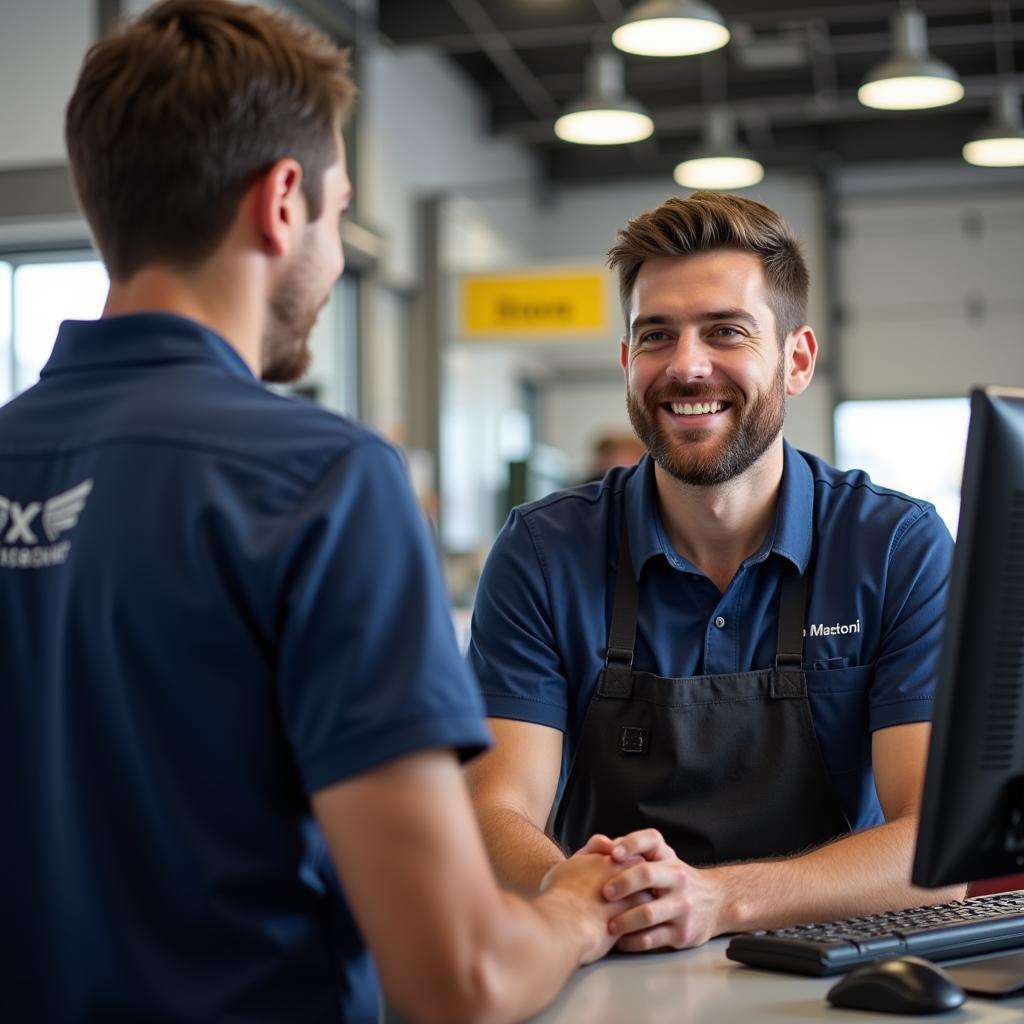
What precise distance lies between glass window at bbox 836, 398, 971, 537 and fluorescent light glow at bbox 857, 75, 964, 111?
17.7ft

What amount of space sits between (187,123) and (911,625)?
4.23 feet

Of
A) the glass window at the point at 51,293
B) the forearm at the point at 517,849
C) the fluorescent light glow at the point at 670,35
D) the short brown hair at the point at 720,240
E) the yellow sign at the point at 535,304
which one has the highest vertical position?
the fluorescent light glow at the point at 670,35

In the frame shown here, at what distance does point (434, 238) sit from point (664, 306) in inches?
→ 289

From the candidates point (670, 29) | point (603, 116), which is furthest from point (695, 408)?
point (603, 116)

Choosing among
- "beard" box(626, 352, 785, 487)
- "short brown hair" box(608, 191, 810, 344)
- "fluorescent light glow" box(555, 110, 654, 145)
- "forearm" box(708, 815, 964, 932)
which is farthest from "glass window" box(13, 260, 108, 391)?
"forearm" box(708, 815, 964, 932)

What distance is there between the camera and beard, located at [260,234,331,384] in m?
1.21

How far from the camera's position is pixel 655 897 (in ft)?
5.09

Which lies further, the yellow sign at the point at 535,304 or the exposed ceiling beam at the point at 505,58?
the yellow sign at the point at 535,304

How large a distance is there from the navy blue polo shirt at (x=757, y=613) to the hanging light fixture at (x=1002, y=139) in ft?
20.0

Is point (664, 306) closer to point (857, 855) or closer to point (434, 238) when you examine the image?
point (857, 855)

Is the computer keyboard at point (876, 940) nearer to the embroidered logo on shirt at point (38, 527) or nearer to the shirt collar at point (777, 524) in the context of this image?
the shirt collar at point (777, 524)

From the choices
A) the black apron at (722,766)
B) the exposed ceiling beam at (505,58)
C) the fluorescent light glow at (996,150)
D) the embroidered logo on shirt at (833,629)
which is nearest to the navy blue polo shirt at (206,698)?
the black apron at (722,766)

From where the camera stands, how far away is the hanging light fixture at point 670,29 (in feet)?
17.9

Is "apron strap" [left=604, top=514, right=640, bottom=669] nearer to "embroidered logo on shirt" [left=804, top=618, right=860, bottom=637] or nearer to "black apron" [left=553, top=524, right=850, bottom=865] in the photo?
"black apron" [left=553, top=524, right=850, bottom=865]
